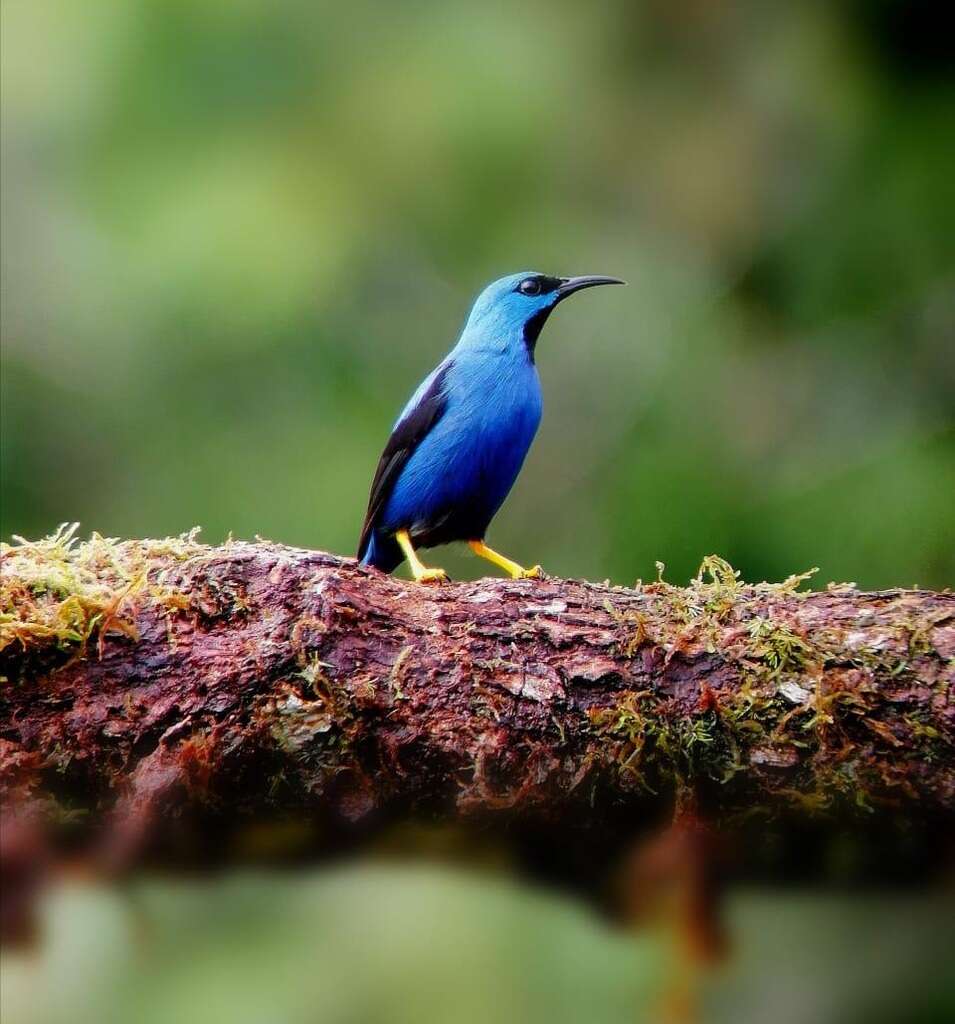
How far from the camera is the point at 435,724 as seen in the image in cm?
258

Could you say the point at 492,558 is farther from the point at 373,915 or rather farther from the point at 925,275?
the point at 373,915

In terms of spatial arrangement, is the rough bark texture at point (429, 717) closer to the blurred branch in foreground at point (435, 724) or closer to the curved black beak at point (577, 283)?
the blurred branch in foreground at point (435, 724)

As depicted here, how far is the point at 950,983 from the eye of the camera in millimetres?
2355

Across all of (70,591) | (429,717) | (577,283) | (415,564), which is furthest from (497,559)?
(70,591)

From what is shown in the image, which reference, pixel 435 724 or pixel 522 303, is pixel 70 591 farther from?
pixel 522 303

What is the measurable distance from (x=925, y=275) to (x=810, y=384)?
59cm

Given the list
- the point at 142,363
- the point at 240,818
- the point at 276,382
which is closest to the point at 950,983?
the point at 240,818

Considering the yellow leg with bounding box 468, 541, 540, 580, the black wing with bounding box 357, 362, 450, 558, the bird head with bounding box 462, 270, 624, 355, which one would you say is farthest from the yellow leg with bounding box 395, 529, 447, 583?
the bird head with bounding box 462, 270, 624, 355

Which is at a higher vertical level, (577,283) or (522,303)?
(577,283)

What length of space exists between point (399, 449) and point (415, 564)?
0.51 meters

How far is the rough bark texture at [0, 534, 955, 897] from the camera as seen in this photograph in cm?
250

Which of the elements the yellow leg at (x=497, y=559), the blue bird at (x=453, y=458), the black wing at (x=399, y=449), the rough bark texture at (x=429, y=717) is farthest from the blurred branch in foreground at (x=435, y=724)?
the black wing at (x=399, y=449)

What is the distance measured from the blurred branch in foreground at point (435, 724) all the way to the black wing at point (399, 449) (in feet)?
6.48

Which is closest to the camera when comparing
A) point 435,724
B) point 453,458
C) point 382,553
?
point 435,724
